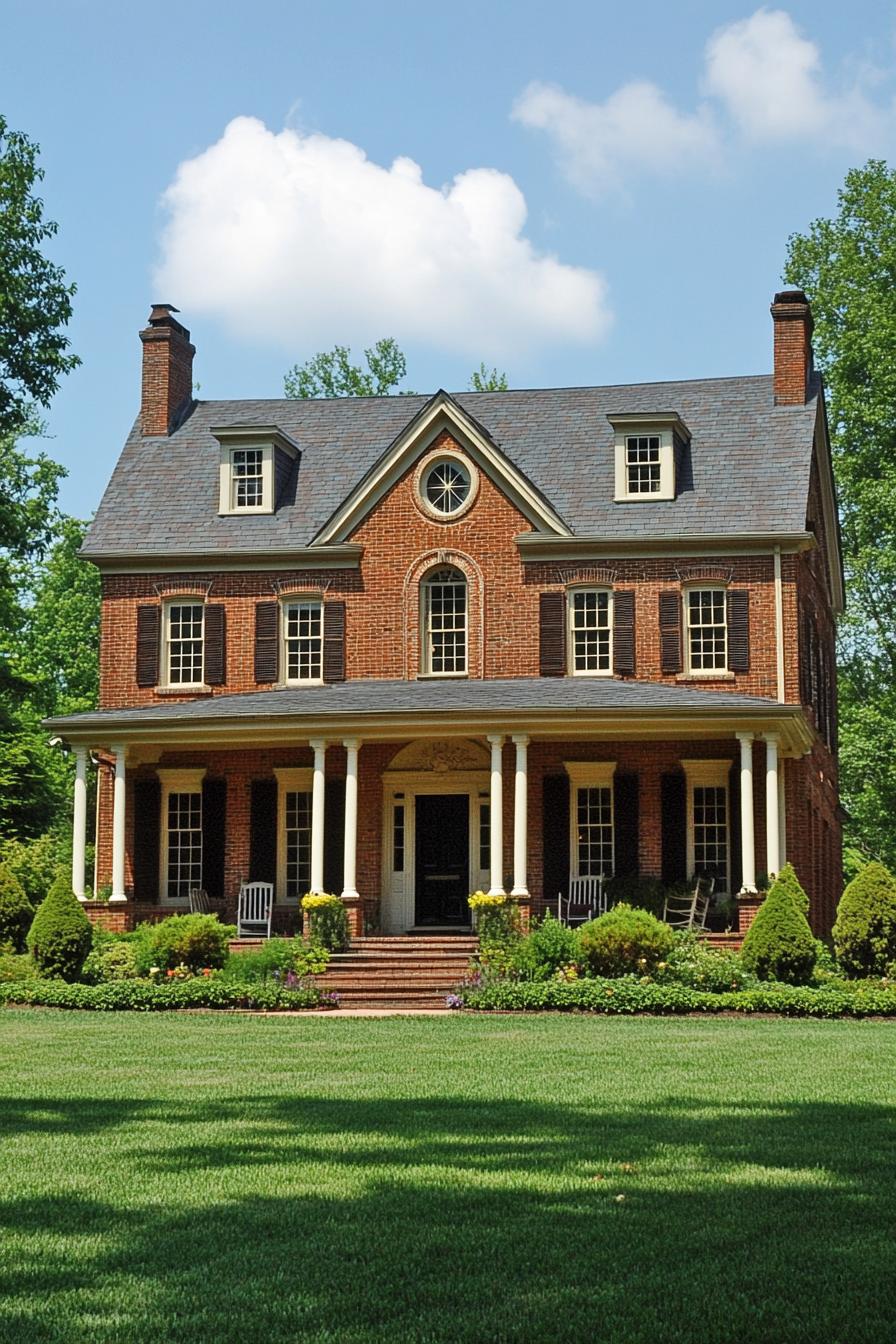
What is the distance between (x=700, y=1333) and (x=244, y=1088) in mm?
7596

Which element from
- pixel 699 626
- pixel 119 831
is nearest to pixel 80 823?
pixel 119 831

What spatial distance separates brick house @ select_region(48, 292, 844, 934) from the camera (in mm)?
28234

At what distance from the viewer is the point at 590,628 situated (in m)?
29.7

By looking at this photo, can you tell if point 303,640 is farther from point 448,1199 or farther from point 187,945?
point 448,1199

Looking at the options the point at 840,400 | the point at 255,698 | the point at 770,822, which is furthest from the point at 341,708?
the point at 840,400

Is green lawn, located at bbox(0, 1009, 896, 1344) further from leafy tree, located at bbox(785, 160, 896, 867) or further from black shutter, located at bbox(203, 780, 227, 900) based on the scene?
leafy tree, located at bbox(785, 160, 896, 867)

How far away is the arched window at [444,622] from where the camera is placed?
98.4 feet

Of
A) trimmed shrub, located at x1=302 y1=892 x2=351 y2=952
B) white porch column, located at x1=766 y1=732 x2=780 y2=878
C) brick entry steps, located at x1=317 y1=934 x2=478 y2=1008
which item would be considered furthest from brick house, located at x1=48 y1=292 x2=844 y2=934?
brick entry steps, located at x1=317 y1=934 x2=478 y2=1008

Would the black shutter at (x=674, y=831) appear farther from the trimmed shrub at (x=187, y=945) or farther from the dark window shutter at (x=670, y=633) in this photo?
the trimmed shrub at (x=187, y=945)

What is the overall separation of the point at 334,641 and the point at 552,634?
3.71m

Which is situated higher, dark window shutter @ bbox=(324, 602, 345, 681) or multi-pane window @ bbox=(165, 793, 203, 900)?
dark window shutter @ bbox=(324, 602, 345, 681)

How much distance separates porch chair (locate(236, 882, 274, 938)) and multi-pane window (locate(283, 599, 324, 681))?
3731mm

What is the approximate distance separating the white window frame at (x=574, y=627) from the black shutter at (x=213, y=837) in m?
6.11

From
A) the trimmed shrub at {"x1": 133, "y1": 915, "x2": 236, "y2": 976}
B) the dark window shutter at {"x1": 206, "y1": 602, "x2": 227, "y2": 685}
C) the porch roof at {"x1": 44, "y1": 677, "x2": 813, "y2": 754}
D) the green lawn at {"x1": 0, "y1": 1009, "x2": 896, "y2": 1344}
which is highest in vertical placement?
the dark window shutter at {"x1": 206, "y1": 602, "x2": 227, "y2": 685}
